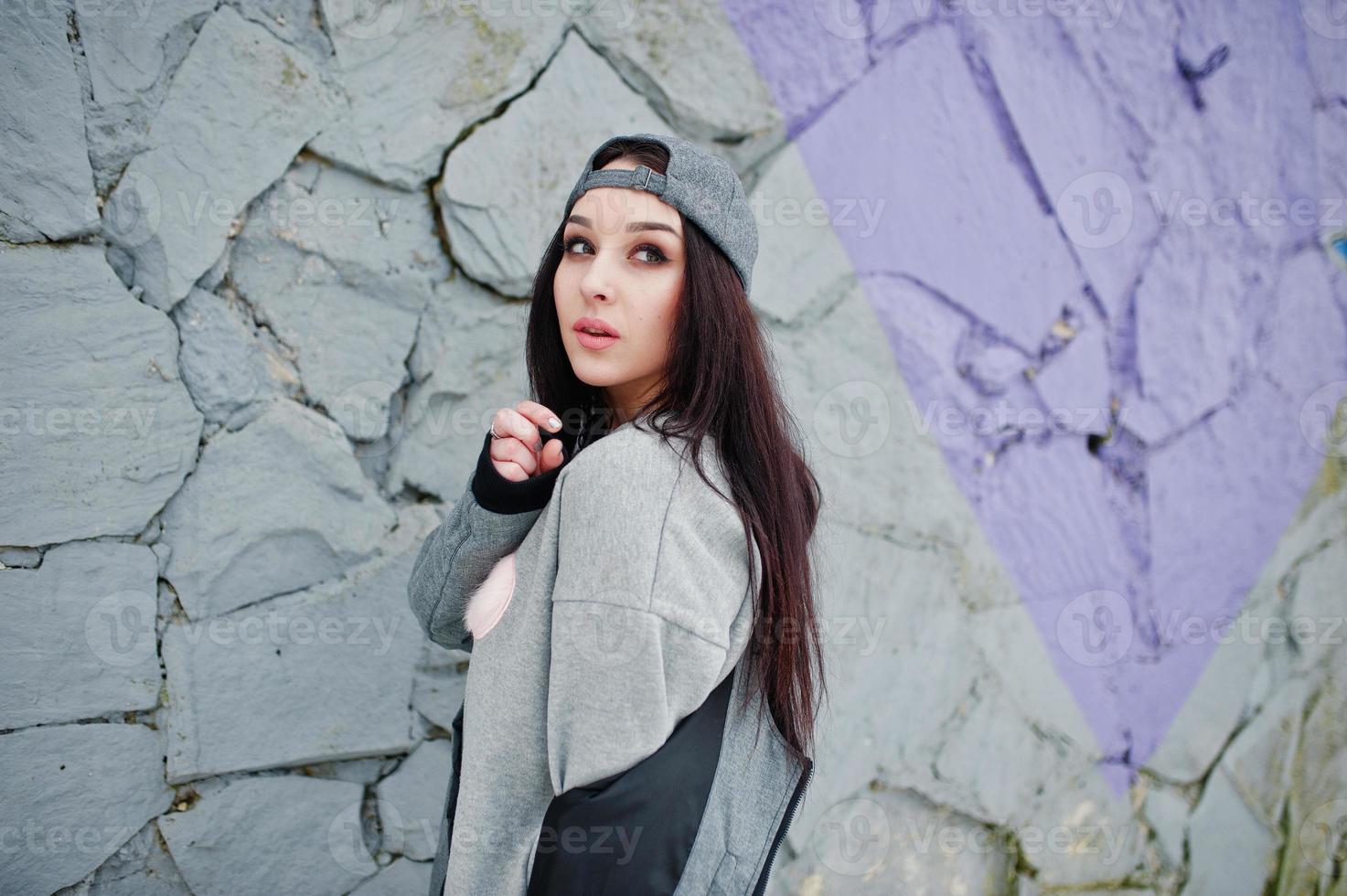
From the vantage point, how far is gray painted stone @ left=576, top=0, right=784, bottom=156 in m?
1.64

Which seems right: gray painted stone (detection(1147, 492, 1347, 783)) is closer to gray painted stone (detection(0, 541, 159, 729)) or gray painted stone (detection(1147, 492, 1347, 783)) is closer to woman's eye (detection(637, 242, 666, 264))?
woman's eye (detection(637, 242, 666, 264))

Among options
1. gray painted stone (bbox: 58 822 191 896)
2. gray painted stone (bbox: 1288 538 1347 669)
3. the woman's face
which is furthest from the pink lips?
gray painted stone (bbox: 1288 538 1347 669)

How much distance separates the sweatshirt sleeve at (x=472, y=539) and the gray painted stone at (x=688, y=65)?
0.94 metres

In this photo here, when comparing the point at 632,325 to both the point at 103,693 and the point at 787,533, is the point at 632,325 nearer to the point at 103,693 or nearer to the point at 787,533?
the point at 787,533

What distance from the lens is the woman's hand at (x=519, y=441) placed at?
3.27ft

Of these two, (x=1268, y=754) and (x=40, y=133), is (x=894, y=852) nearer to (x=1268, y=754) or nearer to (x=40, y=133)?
(x=1268, y=754)

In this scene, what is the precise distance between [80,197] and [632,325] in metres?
0.87

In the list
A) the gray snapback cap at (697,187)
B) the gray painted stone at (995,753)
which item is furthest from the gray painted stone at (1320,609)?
the gray snapback cap at (697,187)

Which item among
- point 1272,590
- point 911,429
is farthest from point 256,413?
point 1272,590

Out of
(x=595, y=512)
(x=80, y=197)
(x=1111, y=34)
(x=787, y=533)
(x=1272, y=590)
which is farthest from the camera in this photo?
(x=1272, y=590)

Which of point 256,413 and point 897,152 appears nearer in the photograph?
point 256,413

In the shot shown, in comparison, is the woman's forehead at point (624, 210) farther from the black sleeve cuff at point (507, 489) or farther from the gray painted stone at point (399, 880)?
the gray painted stone at point (399, 880)

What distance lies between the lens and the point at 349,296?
149 centimetres

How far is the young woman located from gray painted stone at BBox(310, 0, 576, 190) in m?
0.48
